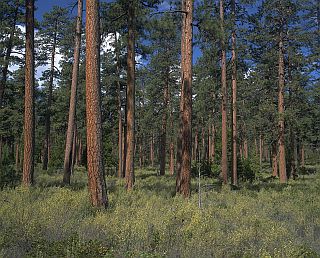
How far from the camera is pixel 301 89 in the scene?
74.1 feet

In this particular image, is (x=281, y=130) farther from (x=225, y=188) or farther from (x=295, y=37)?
(x=225, y=188)

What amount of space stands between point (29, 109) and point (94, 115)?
4570mm

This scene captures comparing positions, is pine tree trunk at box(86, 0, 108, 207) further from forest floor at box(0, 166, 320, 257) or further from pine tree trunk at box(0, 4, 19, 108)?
pine tree trunk at box(0, 4, 19, 108)

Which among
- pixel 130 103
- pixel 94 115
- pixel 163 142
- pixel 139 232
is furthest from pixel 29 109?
pixel 163 142

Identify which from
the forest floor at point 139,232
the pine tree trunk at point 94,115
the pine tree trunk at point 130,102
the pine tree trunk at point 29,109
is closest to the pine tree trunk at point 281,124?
the pine tree trunk at point 130,102

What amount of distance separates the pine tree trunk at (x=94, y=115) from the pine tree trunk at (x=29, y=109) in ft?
13.8

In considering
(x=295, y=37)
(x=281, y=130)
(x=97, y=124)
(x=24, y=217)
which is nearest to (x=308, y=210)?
(x=97, y=124)

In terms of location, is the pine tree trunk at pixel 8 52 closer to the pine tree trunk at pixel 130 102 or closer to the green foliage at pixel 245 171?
the pine tree trunk at pixel 130 102

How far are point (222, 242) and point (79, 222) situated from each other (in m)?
2.83

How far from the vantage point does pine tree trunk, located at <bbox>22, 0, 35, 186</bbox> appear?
10789 millimetres

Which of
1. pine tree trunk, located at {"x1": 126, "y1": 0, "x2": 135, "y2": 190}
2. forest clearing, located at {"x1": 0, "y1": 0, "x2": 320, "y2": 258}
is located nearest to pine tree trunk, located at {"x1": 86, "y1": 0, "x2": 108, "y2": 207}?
forest clearing, located at {"x1": 0, "y1": 0, "x2": 320, "y2": 258}

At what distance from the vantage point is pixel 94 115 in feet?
25.1

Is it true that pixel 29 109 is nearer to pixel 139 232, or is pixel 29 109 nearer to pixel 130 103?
pixel 130 103

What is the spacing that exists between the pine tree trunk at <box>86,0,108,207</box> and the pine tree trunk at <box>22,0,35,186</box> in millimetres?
4198
